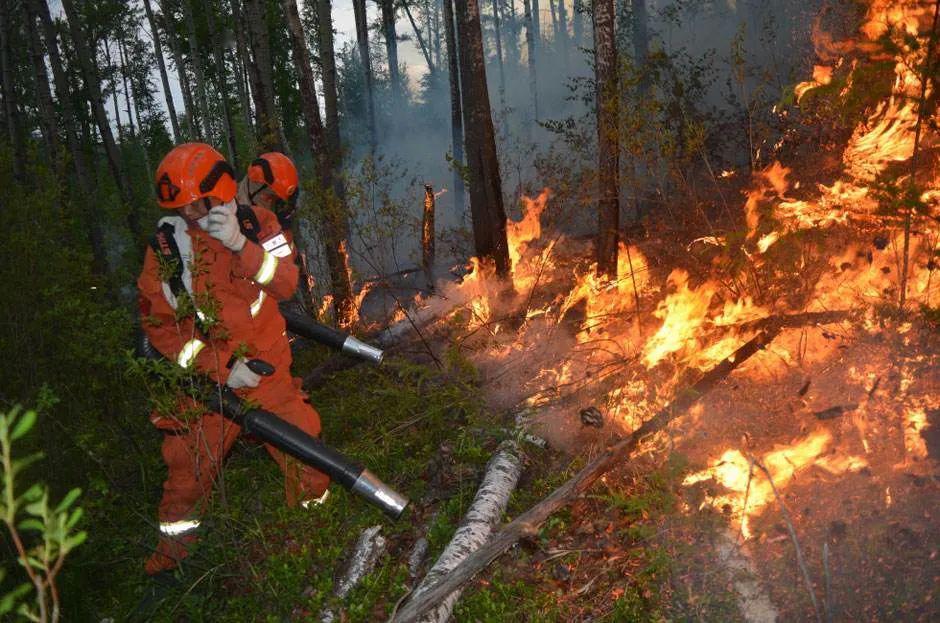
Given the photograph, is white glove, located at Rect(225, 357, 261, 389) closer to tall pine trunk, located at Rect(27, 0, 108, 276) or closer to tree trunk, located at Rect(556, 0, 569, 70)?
tall pine trunk, located at Rect(27, 0, 108, 276)

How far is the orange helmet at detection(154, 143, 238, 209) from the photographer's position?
392 cm

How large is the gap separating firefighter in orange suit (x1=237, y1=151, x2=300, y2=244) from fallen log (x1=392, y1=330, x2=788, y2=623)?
287 centimetres

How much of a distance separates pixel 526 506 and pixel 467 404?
56.9 inches

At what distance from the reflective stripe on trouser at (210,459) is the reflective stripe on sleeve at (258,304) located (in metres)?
0.49

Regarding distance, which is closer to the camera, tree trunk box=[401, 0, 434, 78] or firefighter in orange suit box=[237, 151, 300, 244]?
firefighter in orange suit box=[237, 151, 300, 244]

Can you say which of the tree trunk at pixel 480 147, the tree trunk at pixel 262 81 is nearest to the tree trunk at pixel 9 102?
the tree trunk at pixel 262 81

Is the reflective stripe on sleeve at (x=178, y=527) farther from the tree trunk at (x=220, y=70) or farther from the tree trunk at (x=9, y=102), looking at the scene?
the tree trunk at (x=220, y=70)

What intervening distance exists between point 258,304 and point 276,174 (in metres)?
1.34

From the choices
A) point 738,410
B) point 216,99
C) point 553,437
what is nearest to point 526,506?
point 553,437

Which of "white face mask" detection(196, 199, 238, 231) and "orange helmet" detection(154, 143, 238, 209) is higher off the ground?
"orange helmet" detection(154, 143, 238, 209)

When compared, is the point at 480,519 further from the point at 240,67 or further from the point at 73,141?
the point at 240,67

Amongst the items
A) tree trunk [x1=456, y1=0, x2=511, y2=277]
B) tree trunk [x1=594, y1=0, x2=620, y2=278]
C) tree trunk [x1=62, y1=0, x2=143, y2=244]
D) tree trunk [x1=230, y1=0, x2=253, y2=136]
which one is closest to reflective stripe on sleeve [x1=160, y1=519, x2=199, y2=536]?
tree trunk [x1=456, y1=0, x2=511, y2=277]

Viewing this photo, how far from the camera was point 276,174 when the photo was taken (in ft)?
16.8

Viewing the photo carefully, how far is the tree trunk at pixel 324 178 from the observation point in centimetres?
855
